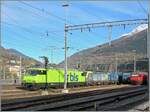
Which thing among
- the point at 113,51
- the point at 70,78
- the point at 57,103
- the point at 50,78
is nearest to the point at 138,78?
the point at 70,78

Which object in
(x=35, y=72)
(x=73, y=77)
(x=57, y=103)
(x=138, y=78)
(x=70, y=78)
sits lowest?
(x=57, y=103)

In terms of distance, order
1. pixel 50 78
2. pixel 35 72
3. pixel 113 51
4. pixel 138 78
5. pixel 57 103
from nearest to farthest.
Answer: pixel 57 103, pixel 35 72, pixel 50 78, pixel 138 78, pixel 113 51

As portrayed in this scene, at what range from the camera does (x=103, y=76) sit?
231 ft

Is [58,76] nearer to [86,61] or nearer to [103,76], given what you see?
[103,76]

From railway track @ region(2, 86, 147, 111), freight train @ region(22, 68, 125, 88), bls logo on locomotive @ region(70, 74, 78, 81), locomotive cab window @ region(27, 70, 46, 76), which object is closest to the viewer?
railway track @ region(2, 86, 147, 111)

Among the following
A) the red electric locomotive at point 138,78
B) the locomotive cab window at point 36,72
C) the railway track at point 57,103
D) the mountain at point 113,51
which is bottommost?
the railway track at point 57,103

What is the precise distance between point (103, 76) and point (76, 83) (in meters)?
14.5

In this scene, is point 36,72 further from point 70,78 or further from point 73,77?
point 73,77

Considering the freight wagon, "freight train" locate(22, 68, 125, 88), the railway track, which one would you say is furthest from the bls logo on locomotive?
the railway track

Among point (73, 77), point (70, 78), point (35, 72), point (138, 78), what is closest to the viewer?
point (35, 72)

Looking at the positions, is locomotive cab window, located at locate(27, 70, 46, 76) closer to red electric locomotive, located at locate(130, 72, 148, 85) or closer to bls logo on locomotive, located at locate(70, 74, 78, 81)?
bls logo on locomotive, located at locate(70, 74, 78, 81)

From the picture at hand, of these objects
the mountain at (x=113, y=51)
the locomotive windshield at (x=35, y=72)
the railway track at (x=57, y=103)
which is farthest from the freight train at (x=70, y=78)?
the mountain at (x=113, y=51)

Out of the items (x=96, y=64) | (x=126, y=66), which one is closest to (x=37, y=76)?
(x=126, y=66)

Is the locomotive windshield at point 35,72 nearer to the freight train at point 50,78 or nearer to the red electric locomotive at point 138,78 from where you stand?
the freight train at point 50,78
